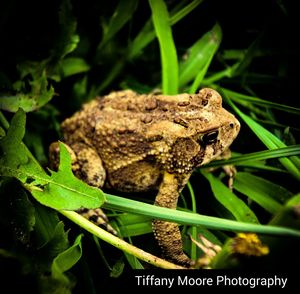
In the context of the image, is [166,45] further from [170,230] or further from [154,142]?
[170,230]

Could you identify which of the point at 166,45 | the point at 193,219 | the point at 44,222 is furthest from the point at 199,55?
the point at 44,222

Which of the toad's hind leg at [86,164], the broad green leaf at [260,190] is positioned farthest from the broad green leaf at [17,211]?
the broad green leaf at [260,190]

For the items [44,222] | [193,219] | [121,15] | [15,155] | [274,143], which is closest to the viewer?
[193,219]

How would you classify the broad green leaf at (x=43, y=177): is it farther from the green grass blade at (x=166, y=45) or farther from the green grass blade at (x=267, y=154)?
the green grass blade at (x=166, y=45)

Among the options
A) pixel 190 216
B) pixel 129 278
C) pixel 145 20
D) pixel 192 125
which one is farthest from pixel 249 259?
pixel 145 20

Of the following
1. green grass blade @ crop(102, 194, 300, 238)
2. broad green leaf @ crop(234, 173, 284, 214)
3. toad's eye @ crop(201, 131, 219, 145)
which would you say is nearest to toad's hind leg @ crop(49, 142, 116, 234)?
green grass blade @ crop(102, 194, 300, 238)

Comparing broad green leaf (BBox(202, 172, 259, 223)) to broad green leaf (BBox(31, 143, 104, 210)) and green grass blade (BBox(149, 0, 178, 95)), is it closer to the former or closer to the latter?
green grass blade (BBox(149, 0, 178, 95))

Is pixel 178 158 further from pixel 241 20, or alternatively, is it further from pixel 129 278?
pixel 241 20
